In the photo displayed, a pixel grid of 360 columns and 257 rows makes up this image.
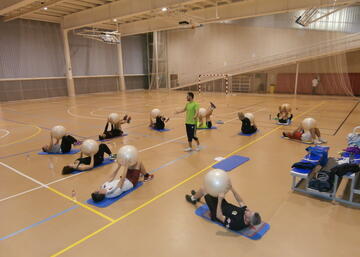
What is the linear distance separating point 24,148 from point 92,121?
4.64 meters

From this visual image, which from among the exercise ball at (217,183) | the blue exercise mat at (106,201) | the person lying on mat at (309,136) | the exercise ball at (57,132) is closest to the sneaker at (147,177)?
the blue exercise mat at (106,201)

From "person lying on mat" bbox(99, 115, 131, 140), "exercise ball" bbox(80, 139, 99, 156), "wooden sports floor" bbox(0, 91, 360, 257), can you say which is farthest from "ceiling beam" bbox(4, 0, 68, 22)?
"exercise ball" bbox(80, 139, 99, 156)

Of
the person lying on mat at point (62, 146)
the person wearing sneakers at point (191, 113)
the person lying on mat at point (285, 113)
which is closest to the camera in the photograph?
the person wearing sneakers at point (191, 113)

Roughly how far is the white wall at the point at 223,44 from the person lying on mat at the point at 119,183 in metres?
19.7

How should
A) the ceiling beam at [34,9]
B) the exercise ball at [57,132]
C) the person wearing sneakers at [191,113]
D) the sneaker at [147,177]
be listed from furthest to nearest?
the ceiling beam at [34,9], the exercise ball at [57,132], the person wearing sneakers at [191,113], the sneaker at [147,177]

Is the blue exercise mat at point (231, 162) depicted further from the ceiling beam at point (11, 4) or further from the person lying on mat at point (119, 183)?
the ceiling beam at point (11, 4)

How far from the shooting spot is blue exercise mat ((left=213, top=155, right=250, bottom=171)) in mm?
6484

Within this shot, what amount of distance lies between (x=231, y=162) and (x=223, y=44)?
2248 cm

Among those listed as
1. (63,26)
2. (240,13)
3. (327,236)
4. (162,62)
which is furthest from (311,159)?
(162,62)

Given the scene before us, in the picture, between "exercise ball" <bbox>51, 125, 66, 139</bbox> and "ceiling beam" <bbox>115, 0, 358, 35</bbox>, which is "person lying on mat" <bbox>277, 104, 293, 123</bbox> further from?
"exercise ball" <bbox>51, 125, 66, 139</bbox>

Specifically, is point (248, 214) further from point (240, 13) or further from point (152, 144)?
point (240, 13)

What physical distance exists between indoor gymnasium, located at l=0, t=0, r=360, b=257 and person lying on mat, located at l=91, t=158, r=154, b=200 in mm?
32

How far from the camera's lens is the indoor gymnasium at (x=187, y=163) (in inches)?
151

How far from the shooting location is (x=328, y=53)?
18.8m
